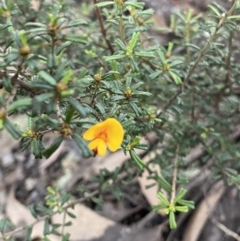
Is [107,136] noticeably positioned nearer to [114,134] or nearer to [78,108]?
[114,134]

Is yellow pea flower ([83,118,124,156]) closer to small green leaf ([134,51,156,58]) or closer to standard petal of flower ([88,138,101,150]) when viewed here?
standard petal of flower ([88,138,101,150])

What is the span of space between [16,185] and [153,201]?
31.5 inches

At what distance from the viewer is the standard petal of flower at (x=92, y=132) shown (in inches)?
38.4

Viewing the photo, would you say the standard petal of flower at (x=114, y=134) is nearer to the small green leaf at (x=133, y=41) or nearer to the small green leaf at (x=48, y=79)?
the small green leaf at (x=48, y=79)

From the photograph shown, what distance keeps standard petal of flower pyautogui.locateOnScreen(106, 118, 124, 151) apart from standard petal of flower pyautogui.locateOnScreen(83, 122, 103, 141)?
0.02 meters

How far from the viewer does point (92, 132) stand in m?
0.98

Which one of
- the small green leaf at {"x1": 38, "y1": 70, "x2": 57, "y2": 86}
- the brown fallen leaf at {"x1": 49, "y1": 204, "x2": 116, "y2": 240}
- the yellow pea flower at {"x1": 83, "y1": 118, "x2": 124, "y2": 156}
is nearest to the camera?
the small green leaf at {"x1": 38, "y1": 70, "x2": 57, "y2": 86}

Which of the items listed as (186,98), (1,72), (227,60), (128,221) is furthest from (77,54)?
(1,72)

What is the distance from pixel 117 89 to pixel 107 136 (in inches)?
9.1

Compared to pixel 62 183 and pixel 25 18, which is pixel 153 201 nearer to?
pixel 62 183

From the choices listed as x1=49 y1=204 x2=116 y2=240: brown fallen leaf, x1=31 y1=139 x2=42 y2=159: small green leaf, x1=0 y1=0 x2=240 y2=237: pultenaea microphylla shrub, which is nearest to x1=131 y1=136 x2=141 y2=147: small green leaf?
x1=0 y1=0 x2=240 y2=237: pultenaea microphylla shrub

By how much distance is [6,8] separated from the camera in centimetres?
132

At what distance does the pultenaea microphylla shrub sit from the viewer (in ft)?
3.12

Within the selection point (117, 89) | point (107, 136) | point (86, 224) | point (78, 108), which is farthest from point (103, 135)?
point (86, 224)
